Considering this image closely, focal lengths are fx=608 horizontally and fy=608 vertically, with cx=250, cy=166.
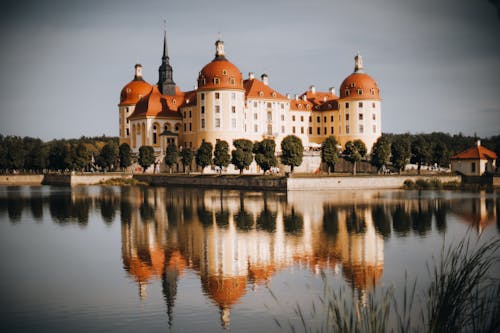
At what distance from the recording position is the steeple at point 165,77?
76.1 m

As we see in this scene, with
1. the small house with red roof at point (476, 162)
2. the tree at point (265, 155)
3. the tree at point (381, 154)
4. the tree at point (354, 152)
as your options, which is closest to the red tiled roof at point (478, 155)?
the small house with red roof at point (476, 162)

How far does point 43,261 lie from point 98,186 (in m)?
40.3

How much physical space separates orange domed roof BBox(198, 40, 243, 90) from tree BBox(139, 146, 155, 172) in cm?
874

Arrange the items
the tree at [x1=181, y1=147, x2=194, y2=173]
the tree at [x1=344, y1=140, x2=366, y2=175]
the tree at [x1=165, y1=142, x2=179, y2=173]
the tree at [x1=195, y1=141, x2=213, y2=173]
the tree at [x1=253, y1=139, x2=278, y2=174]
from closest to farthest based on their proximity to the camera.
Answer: the tree at [x1=253, y1=139, x2=278, y2=174] < the tree at [x1=344, y1=140, x2=366, y2=175] < the tree at [x1=195, y1=141, x2=213, y2=173] < the tree at [x1=181, y1=147, x2=194, y2=173] < the tree at [x1=165, y1=142, x2=179, y2=173]

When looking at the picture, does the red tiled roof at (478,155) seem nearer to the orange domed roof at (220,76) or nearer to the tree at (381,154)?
the tree at (381,154)

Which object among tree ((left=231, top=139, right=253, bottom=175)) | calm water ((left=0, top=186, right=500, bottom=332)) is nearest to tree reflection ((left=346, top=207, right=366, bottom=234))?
calm water ((left=0, top=186, right=500, bottom=332))

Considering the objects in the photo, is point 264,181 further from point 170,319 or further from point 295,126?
point 170,319

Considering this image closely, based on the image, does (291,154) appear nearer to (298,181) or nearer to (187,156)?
(298,181)

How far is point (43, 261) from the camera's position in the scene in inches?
773

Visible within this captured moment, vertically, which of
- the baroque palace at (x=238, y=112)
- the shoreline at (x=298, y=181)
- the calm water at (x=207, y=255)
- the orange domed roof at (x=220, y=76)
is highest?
the orange domed roof at (x=220, y=76)

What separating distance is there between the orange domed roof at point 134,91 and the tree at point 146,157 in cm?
1467

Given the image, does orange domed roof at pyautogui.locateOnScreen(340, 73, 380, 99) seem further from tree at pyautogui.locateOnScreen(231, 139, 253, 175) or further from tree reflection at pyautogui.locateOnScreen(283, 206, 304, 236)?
tree reflection at pyautogui.locateOnScreen(283, 206, 304, 236)

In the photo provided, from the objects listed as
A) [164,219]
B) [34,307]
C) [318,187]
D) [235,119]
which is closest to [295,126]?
[235,119]

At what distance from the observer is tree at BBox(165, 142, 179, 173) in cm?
6334
